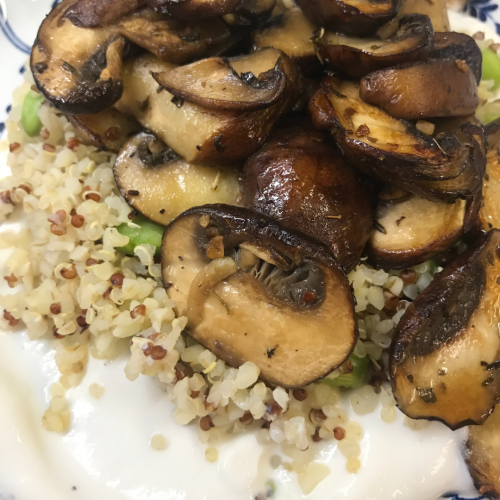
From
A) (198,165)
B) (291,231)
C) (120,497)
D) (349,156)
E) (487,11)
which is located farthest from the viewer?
(487,11)

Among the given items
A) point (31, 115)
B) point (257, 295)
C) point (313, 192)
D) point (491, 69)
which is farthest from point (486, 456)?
point (31, 115)

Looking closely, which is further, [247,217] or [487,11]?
[487,11]

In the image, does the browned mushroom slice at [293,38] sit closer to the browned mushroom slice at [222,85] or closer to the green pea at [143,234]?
the browned mushroom slice at [222,85]

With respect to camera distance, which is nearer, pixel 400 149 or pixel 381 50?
pixel 400 149

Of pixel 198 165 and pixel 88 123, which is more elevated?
pixel 88 123

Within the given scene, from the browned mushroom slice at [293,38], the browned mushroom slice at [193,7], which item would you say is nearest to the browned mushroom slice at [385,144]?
the browned mushroom slice at [293,38]

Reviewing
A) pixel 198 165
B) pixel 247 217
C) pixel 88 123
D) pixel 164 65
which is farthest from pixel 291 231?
pixel 88 123

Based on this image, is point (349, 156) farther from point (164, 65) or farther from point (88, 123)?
point (88, 123)

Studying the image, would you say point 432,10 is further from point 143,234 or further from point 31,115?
point 31,115
